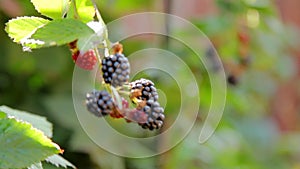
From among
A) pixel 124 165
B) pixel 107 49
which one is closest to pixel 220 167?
pixel 124 165

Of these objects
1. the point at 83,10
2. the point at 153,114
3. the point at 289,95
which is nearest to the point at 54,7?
the point at 83,10

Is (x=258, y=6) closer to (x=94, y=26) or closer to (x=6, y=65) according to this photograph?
(x=6, y=65)

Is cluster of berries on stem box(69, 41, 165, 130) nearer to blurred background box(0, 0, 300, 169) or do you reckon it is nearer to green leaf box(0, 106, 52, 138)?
green leaf box(0, 106, 52, 138)

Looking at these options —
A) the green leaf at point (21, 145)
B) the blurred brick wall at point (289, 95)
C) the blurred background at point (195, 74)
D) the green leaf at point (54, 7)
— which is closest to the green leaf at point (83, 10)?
the green leaf at point (54, 7)

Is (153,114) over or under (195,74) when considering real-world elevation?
under

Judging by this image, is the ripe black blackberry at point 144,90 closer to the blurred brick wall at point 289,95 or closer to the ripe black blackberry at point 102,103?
the ripe black blackberry at point 102,103

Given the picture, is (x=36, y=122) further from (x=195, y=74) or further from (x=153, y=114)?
(x=195, y=74)
